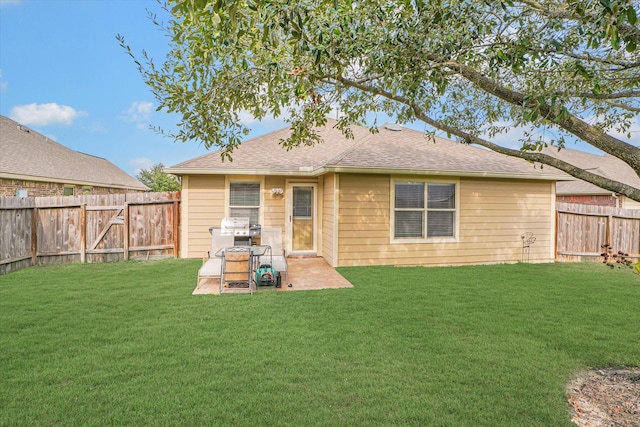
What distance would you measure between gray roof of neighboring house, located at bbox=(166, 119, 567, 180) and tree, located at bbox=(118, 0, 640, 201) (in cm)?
316

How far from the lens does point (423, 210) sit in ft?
30.6

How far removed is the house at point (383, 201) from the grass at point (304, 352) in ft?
8.31

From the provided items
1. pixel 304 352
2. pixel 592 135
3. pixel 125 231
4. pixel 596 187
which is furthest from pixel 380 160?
pixel 596 187

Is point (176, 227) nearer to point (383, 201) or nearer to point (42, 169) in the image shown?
point (383, 201)

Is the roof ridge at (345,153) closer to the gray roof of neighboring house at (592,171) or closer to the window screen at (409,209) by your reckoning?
the window screen at (409,209)

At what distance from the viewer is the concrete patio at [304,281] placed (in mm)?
6703

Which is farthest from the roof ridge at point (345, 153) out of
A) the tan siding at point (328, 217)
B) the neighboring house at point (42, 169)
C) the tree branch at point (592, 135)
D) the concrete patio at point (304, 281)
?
the neighboring house at point (42, 169)

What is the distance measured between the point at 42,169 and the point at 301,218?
490 inches

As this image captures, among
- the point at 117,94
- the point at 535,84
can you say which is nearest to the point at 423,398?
the point at 535,84

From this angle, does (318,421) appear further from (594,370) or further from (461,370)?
(594,370)

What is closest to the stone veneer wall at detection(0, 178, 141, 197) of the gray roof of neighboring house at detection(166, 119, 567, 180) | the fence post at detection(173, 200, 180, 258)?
the fence post at detection(173, 200, 180, 258)

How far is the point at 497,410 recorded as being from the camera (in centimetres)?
272

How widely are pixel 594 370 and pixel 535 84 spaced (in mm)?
3941

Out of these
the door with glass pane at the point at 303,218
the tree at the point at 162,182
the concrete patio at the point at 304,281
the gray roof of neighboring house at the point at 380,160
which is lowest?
the concrete patio at the point at 304,281
